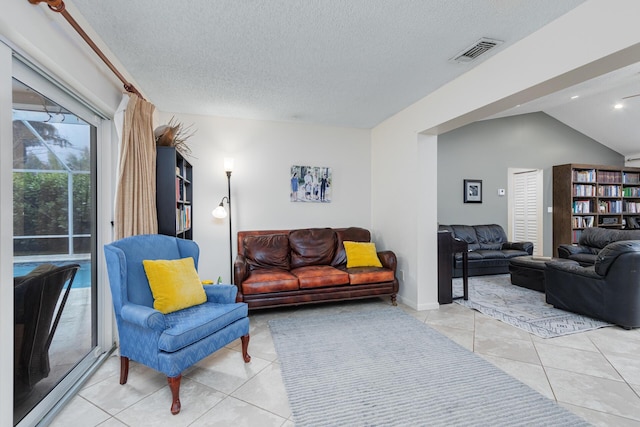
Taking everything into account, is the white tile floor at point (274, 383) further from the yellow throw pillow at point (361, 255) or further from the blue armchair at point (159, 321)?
the yellow throw pillow at point (361, 255)

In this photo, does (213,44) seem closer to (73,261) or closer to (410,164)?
(73,261)

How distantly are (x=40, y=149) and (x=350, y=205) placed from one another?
3.64 m

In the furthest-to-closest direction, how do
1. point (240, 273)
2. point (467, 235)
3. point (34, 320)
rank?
point (467, 235)
point (240, 273)
point (34, 320)

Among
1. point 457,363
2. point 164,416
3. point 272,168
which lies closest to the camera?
point 164,416

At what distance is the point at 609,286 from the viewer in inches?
118

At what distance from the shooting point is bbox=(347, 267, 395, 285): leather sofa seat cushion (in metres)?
3.55

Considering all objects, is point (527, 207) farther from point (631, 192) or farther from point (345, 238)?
point (345, 238)

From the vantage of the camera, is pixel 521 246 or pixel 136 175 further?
pixel 521 246

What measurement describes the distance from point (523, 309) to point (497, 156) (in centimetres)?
369

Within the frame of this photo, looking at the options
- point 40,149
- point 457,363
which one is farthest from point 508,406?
point 40,149

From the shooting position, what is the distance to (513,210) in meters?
6.73

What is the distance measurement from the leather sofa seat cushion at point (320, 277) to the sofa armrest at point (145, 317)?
5.74 feet

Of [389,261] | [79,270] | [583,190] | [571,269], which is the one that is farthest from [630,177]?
[79,270]

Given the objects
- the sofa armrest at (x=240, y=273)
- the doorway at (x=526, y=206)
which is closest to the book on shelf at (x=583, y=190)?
the doorway at (x=526, y=206)
